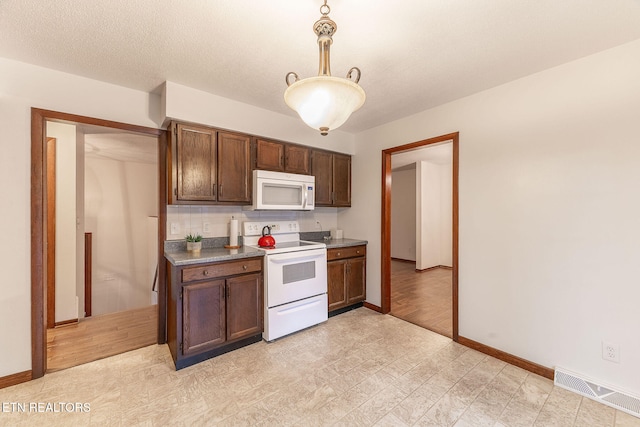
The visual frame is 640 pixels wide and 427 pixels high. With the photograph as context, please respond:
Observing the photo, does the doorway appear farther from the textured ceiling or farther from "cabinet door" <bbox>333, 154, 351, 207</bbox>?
the textured ceiling

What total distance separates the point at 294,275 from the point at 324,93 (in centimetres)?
206

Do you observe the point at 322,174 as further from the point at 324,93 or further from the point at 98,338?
the point at 98,338

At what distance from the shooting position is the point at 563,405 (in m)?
1.83

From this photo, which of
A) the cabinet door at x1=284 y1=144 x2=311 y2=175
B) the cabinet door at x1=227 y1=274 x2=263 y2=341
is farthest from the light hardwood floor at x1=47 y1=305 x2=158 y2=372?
the cabinet door at x1=284 y1=144 x2=311 y2=175

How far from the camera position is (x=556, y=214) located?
212 cm

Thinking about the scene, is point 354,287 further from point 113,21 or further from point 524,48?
point 113,21

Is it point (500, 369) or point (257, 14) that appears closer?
point (257, 14)

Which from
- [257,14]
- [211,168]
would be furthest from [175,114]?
[257,14]

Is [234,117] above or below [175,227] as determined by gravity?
above

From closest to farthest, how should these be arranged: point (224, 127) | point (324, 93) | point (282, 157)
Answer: point (324, 93), point (224, 127), point (282, 157)

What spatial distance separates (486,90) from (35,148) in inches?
153

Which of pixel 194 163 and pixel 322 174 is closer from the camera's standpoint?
pixel 194 163

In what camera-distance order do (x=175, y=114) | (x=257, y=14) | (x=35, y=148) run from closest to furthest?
1. (x=257, y=14)
2. (x=35, y=148)
3. (x=175, y=114)

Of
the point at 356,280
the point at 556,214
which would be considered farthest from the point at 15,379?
the point at 556,214
